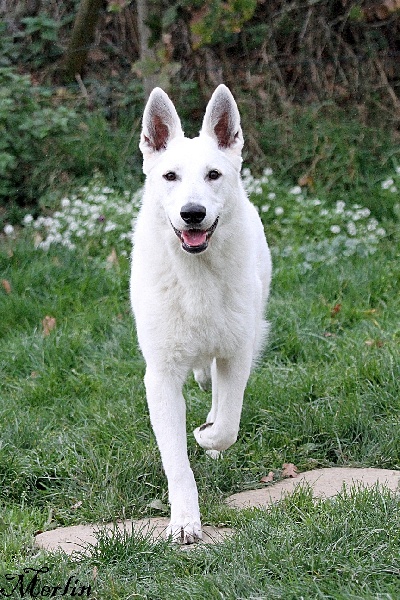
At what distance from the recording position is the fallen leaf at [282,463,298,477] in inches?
183

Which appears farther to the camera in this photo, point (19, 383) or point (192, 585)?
point (19, 383)

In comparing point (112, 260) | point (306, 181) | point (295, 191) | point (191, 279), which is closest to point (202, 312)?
point (191, 279)

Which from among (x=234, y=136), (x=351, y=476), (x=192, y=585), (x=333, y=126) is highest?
(x=234, y=136)

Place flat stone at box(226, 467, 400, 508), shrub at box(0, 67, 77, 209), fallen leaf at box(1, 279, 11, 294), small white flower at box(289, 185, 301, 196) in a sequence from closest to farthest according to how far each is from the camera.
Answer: flat stone at box(226, 467, 400, 508) < fallen leaf at box(1, 279, 11, 294) < small white flower at box(289, 185, 301, 196) < shrub at box(0, 67, 77, 209)

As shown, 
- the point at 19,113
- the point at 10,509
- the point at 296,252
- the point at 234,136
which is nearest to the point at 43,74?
the point at 19,113

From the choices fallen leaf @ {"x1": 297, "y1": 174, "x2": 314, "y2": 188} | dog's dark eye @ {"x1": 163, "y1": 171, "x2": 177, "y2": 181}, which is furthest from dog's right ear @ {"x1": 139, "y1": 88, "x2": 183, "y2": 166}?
fallen leaf @ {"x1": 297, "y1": 174, "x2": 314, "y2": 188}

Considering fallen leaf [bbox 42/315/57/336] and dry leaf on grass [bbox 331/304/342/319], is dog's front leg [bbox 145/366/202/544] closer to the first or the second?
fallen leaf [bbox 42/315/57/336]

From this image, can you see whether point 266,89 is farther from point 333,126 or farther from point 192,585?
point 192,585

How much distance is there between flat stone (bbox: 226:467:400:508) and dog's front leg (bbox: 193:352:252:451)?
10.7 inches

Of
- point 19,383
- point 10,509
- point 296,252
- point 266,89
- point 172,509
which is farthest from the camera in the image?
point 266,89

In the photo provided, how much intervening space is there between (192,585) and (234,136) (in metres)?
2.23

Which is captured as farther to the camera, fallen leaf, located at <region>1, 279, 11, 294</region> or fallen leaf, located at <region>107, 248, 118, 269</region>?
fallen leaf, located at <region>107, 248, 118, 269</region>

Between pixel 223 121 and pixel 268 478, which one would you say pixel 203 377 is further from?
pixel 223 121

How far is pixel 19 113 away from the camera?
8641mm
